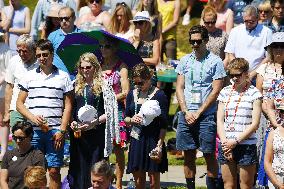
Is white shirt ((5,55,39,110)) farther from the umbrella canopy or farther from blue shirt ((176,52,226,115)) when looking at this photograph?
blue shirt ((176,52,226,115))

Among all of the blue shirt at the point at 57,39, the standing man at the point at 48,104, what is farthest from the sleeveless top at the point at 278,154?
the blue shirt at the point at 57,39

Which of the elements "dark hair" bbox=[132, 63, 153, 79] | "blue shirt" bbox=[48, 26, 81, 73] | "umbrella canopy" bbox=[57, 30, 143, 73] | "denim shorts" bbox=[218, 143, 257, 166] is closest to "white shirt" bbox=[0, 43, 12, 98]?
"blue shirt" bbox=[48, 26, 81, 73]

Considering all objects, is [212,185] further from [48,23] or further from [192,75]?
[48,23]

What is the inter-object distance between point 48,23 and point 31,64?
8.24 feet

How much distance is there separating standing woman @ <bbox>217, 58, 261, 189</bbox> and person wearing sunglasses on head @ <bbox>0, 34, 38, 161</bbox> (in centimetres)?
257

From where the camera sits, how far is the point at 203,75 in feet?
42.3

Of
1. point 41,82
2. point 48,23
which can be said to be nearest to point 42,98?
point 41,82

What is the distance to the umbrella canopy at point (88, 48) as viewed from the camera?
43.8 feet

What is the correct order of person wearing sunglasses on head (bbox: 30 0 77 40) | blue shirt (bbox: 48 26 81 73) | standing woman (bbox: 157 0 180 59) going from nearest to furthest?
1. blue shirt (bbox: 48 26 81 73)
2. person wearing sunglasses on head (bbox: 30 0 77 40)
3. standing woman (bbox: 157 0 180 59)

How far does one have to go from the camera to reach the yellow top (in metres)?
17.7

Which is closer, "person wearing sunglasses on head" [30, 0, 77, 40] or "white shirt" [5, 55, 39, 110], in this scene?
"white shirt" [5, 55, 39, 110]

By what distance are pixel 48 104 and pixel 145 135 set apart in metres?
1.25

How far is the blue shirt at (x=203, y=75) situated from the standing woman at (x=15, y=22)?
4560mm

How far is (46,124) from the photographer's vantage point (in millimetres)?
12227
